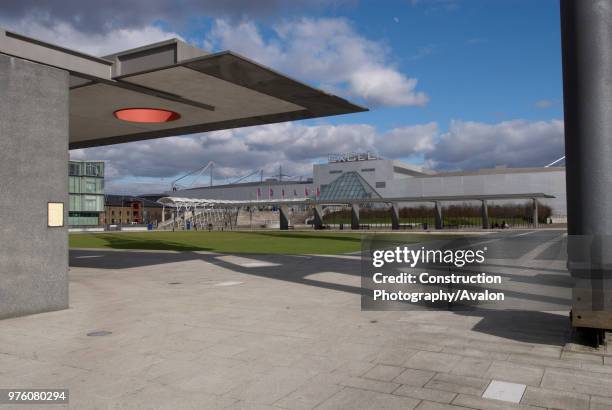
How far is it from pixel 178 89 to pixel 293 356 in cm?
1094

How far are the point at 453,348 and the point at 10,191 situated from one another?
29.1 feet

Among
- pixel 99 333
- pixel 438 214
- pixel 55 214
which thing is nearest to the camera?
pixel 99 333

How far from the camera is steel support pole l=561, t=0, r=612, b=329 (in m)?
7.21

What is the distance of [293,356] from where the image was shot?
6996 millimetres

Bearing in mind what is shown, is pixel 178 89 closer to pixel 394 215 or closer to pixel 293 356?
pixel 293 356

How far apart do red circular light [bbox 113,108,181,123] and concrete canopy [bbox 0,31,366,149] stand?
1.42 feet

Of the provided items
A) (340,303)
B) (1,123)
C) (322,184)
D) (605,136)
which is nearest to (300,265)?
(340,303)

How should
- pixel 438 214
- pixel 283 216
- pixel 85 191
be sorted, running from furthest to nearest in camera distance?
pixel 85 191
pixel 283 216
pixel 438 214

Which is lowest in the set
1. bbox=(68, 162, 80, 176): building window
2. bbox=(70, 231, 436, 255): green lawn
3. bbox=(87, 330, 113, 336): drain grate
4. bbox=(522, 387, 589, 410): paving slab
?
bbox=(522, 387, 589, 410): paving slab

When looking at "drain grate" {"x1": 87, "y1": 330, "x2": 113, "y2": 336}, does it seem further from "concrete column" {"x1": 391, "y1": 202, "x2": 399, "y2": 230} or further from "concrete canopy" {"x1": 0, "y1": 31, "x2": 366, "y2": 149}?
"concrete column" {"x1": 391, "y1": 202, "x2": 399, "y2": 230}

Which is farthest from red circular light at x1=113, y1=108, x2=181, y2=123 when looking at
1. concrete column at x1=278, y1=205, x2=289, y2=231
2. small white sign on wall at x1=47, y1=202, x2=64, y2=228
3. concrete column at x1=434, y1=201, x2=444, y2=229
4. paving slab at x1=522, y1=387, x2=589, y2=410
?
concrete column at x1=278, y1=205, x2=289, y2=231

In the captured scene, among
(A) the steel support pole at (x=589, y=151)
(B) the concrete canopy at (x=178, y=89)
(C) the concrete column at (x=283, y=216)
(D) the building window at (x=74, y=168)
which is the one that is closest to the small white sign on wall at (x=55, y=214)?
(B) the concrete canopy at (x=178, y=89)

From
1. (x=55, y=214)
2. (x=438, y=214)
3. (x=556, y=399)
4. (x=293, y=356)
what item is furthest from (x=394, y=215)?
(x=556, y=399)

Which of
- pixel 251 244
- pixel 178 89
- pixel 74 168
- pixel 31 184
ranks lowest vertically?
pixel 251 244
